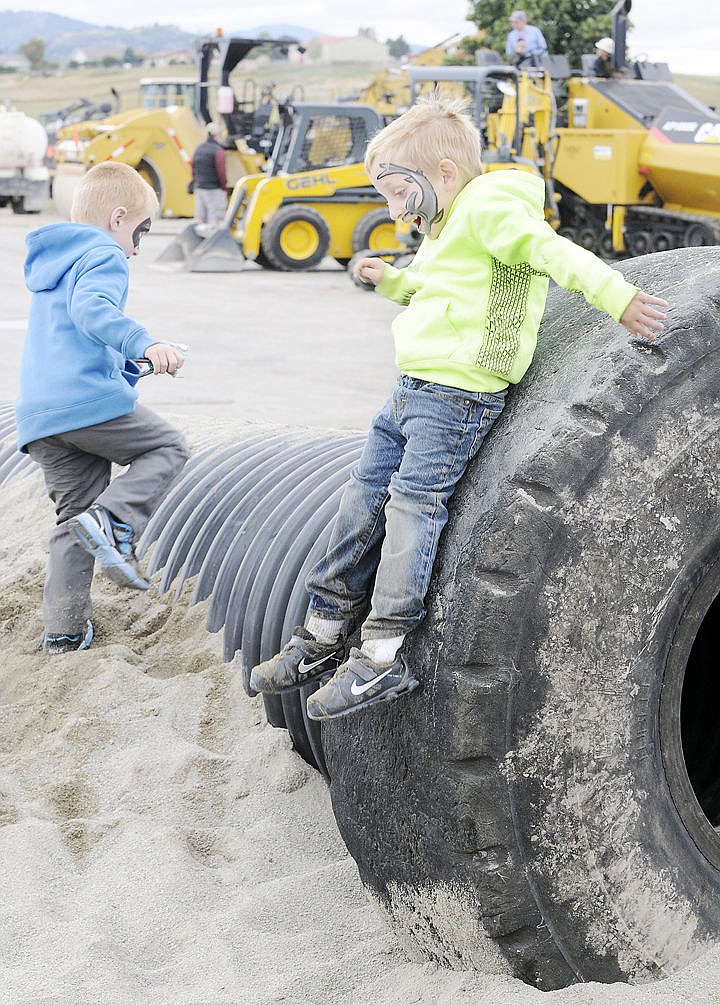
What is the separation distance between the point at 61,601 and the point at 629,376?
2.41 m

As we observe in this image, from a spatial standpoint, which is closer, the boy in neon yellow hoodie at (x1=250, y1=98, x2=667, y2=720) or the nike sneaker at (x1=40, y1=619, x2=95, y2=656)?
the boy in neon yellow hoodie at (x1=250, y1=98, x2=667, y2=720)

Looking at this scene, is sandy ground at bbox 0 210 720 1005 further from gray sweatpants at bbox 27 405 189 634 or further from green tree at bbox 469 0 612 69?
green tree at bbox 469 0 612 69

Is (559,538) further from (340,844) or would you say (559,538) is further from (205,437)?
(205,437)

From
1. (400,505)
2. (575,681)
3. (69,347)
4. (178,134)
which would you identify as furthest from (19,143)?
(575,681)

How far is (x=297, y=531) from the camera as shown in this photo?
3.72m

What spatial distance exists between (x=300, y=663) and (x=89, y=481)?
1827 mm

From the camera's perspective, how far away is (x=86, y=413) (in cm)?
401

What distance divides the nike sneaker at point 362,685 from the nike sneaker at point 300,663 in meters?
0.21

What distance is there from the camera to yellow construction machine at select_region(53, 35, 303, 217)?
2044cm

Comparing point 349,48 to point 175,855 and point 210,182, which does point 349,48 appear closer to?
point 210,182

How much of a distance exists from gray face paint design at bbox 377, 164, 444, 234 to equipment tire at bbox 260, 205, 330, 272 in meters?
14.6

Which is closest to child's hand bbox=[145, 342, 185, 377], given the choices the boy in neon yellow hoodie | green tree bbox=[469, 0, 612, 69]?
the boy in neon yellow hoodie

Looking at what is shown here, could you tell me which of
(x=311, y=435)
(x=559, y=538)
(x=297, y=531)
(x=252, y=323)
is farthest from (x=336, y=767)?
(x=252, y=323)

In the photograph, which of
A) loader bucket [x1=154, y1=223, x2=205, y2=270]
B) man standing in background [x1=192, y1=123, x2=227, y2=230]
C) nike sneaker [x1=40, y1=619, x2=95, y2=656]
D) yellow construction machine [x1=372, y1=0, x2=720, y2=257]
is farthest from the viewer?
man standing in background [x1=192, y1=123, x2=227, y2=230]
